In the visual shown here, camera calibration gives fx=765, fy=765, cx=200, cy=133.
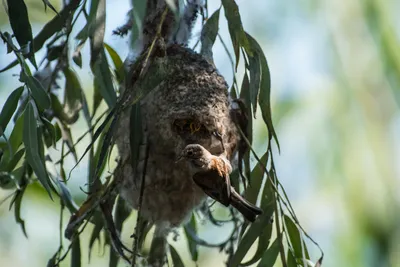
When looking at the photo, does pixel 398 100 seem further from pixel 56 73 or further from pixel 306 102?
pixel 56 73

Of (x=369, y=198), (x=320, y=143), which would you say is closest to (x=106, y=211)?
(x=369, y=198)

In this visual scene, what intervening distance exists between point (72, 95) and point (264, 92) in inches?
24.6

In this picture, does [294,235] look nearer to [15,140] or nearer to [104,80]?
[104,80]

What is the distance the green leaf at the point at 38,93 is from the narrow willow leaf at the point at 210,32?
356mm

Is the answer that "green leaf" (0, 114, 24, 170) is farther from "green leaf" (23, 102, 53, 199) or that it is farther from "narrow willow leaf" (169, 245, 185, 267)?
"narrow willow leaf" (169, 245, 185, 267)

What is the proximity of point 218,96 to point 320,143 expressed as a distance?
1340 millimetres

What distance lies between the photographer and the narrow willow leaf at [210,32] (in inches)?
59.9

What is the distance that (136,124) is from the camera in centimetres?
144

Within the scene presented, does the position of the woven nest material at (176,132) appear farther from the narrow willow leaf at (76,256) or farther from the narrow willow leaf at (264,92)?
the narrow willow leaf at (76,256)

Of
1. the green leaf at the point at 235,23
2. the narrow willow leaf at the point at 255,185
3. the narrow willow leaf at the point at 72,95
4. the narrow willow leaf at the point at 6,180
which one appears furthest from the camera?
the narrow willow leaf at the point at 72,95

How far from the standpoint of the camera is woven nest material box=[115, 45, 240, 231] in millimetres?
1452

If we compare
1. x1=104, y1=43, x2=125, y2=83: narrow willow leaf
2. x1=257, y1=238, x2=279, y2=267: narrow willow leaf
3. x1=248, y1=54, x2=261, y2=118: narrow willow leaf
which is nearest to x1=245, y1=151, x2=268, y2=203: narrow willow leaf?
x1=257, y1=238, x2=279, y2=267: narrow willow leaf

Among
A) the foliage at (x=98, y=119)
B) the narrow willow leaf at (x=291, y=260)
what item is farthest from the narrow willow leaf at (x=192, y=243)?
the narrow willow leaf at (x=291, y=260)

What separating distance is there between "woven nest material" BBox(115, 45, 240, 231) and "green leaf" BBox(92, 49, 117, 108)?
8 centimetres
